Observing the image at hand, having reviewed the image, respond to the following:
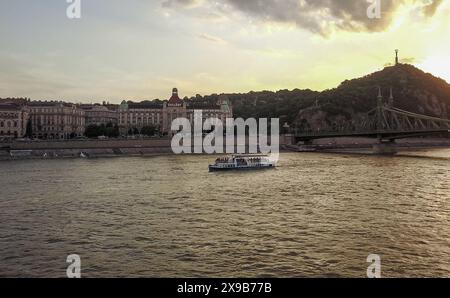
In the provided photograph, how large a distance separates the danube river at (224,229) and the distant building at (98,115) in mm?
92470

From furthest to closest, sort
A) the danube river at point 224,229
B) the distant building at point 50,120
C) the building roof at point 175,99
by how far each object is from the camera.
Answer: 1. the building roof at point 175,99
2. the distant building at point 50,120
3. the danube river at point 224,229

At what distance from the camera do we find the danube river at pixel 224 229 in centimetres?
1191

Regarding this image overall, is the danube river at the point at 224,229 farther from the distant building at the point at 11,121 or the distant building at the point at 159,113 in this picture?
the distant building at the point at 159,113

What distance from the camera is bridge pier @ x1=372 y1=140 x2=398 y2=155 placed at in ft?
239

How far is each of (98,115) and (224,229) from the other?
11043 cm

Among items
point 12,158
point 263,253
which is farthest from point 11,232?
point 12,158

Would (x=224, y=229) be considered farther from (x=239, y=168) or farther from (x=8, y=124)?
(x=8, y=124)

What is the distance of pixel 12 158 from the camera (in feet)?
194

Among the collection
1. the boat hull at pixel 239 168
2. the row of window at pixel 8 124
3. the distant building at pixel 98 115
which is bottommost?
the boat hull at pixel 239 168

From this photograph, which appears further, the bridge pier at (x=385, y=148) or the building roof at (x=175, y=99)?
the building roof at (x=175, y=99)

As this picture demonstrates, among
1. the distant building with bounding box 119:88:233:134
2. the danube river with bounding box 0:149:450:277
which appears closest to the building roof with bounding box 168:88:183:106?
the distant building with bounding box 119:88:233:134

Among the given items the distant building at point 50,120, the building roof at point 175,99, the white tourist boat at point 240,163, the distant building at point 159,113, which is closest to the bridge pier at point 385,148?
the white tourist boat at point 240,163
